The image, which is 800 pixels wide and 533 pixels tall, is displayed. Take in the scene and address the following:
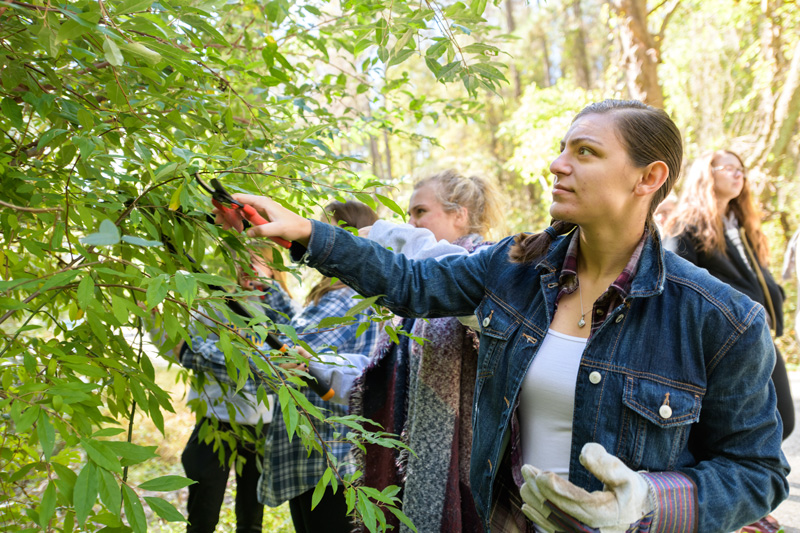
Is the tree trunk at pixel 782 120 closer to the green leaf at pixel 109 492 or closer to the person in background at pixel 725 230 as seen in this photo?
the person in background at pixel 725 230

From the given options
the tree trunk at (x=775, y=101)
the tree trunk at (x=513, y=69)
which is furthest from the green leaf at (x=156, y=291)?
the tree trunk at (x=513, y=69)

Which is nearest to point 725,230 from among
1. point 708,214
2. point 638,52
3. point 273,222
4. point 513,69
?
point 708,214

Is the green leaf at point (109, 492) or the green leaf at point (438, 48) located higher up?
the green leaf at point (438, 48)

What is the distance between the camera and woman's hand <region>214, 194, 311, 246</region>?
1.45 meters

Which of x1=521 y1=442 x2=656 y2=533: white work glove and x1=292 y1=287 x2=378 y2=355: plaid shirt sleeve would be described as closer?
x1=521 y1=442 x2=656 y2=533: white work glove

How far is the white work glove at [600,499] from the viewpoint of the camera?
4.36ft

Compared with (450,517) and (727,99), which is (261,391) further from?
(727,99)

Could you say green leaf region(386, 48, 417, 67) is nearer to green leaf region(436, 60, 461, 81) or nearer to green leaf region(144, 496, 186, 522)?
green leaf region(436, 60, 461, 81)

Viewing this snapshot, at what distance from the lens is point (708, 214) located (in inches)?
143

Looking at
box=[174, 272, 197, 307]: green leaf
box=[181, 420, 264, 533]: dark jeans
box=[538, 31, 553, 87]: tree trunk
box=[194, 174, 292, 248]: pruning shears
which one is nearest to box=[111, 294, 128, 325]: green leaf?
box=[174, 272, 197, 307]: green leaf

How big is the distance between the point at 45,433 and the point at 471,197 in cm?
203

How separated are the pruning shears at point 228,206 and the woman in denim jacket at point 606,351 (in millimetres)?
25

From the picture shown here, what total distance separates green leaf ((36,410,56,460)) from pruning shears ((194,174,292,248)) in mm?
554

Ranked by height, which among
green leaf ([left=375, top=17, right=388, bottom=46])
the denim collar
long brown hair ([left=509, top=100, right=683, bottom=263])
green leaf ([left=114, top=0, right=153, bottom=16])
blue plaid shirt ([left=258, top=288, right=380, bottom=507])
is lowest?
blue plaid shirt ([left=258, top=288, right=380, bottom=507])
